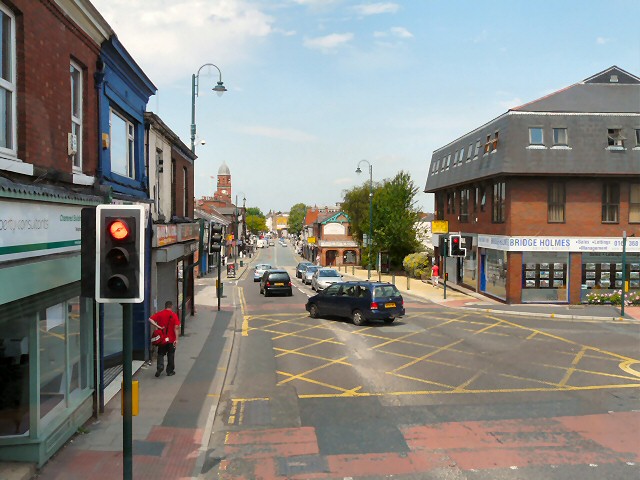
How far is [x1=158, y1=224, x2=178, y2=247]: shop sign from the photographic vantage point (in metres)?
14.6

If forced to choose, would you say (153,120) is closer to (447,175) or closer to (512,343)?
(512,343)

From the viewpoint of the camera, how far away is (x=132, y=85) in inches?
536

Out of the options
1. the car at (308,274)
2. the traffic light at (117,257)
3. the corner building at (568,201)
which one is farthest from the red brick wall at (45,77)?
the car at (308,274)

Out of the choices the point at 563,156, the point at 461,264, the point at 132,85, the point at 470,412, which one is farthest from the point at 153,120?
the point at 461,264

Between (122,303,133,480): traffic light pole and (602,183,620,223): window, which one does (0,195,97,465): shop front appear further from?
(602,183,620,223): window

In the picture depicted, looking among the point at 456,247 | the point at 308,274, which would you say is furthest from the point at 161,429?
the point at 308,274

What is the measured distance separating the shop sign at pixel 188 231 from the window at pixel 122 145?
3.97m

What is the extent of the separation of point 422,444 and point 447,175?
31838 millimetres

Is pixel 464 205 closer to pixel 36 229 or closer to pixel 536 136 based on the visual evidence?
pixel 536 136

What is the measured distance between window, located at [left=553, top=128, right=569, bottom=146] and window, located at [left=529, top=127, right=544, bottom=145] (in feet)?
2.09

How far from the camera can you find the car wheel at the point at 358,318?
21516mm

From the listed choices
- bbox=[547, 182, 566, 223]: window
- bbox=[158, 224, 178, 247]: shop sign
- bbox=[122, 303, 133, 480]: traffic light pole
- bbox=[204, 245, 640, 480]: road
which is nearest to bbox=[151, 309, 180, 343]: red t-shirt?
bbox=[204, 245, 640, 480]: road

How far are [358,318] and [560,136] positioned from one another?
14601 mm

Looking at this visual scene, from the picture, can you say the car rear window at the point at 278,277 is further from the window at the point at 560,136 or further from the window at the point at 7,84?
the window at the point at 7,84
